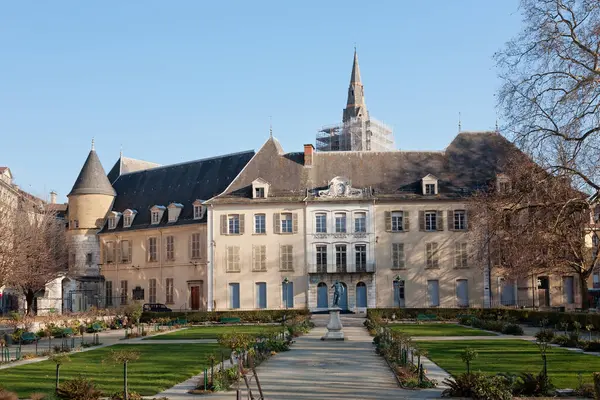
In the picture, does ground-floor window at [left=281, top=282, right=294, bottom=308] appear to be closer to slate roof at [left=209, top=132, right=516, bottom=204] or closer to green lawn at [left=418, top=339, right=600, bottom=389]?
slate roof at [left=209, top=132, right=516, bottom=204]

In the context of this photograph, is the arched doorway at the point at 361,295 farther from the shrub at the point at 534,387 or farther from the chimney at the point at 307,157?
the shrub at the point at 534,387

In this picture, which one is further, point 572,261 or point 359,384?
point 572,261

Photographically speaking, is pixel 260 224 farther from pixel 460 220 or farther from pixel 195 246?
pixel 460 220

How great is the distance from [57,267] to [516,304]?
96.0 ft

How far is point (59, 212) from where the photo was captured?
6003 cm

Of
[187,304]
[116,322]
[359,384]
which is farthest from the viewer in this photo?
[187,304]

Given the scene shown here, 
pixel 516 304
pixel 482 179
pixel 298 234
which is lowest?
pixel 516 304

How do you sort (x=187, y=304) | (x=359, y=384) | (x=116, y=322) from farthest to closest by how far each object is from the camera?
(x=187, y=304) → (x=116, y=322) → (x=359, y=384)

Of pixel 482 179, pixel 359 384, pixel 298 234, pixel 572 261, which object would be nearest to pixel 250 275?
pixel 298 234

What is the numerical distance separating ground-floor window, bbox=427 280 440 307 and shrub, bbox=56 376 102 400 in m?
33.8

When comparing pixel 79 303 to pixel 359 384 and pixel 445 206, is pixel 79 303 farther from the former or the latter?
pixel 359 384

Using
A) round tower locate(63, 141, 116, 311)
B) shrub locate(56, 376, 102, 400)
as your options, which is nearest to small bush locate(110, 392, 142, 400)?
shrub locate(56, 376, 102, 400)

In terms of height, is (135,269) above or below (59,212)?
below

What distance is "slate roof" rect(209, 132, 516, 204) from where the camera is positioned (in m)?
45.8
